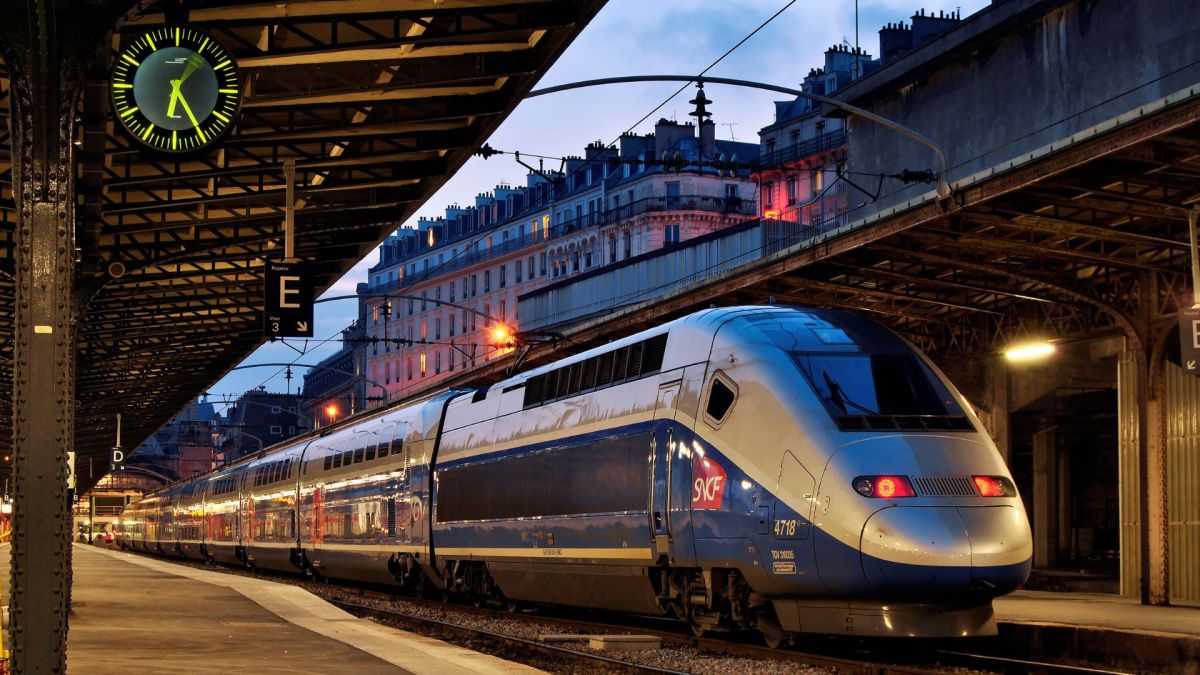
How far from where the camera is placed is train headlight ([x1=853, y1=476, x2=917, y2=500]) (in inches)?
571

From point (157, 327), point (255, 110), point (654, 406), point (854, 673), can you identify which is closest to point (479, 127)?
point (255, 110)

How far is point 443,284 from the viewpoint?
126 metres

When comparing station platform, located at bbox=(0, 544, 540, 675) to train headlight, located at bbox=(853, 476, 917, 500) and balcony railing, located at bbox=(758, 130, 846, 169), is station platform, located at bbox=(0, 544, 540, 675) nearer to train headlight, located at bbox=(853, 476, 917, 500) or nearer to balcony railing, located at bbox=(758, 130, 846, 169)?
train headlight, located at bbox=(853, 476, 917, 500)

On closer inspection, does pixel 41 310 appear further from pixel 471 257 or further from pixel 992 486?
pixel 471 257

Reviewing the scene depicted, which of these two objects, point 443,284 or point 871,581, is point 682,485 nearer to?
point 871,581

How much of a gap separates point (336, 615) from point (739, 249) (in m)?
41.6

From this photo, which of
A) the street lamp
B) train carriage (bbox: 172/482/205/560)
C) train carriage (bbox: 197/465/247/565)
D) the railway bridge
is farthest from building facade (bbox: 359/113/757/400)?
the street lamp

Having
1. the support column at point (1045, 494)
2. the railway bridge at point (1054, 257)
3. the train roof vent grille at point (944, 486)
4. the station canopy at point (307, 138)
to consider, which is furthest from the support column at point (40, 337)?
the support column at point (1045, 494)

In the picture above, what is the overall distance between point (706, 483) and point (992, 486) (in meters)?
3.16

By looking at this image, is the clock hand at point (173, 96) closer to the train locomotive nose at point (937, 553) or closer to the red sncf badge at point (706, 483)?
the train locomotive nose at point (937, 553)

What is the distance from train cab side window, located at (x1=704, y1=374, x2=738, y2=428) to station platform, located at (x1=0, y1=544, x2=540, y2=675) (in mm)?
3487

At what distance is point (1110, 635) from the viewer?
17.4 m

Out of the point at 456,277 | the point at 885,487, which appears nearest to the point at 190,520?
the point at 885,487

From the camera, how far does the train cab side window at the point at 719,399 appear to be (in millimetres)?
16484
